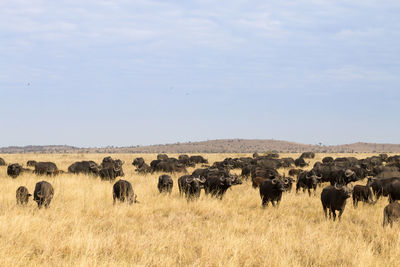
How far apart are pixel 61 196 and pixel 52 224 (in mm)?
5594

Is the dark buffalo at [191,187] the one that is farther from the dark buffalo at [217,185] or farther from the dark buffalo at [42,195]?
the dark buffalo at [42,195]

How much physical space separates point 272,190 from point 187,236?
5343 mm

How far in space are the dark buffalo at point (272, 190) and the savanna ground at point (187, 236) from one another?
1.45ft

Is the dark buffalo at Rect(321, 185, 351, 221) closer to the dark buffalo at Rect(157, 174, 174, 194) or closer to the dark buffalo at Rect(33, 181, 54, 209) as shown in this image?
the dark buffalo at Rect(157, 174, 174, 194)

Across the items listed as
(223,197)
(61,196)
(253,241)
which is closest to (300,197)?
(223,197)

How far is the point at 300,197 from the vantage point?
640 inches

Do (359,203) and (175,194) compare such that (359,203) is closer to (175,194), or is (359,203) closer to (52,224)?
(175,194)

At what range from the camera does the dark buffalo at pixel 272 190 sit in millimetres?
13410

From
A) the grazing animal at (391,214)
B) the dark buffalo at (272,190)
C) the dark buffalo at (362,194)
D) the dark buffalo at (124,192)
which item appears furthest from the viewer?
the dark buffalo at (362,194)

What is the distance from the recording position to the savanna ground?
23.8ft

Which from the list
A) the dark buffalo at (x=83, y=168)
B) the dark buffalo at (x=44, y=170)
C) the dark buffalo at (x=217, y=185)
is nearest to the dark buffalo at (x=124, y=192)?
the dark buffalo at (x=217, y=185)

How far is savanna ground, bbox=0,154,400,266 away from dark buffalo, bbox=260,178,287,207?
0.44 meters

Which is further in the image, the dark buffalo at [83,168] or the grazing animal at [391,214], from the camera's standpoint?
the dark buffalo at [83,168]

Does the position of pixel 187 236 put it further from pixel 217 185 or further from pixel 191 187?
pixel 217 185
